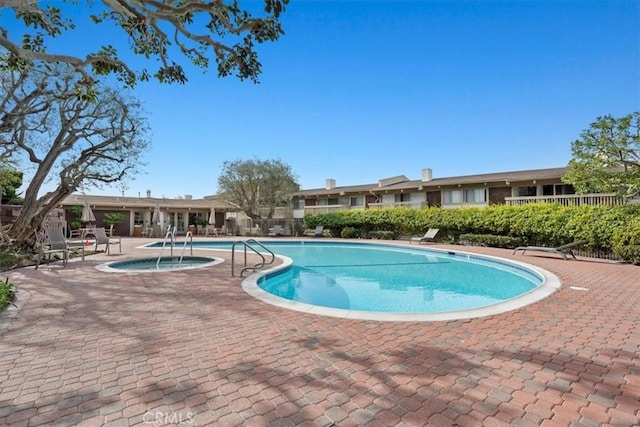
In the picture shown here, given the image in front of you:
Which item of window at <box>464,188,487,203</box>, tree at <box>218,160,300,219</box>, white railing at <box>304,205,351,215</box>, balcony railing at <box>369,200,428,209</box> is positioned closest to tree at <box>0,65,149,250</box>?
tree at <box>218,160,300,219</box>

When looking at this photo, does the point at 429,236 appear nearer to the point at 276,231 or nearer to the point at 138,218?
the point at 276,231

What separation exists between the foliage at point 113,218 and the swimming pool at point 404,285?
20.9m

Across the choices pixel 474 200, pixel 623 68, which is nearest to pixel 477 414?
pixel 623 68

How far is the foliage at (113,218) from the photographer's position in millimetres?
28281

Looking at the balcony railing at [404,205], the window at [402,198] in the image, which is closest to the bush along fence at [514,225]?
the balcony railing at [404,205]

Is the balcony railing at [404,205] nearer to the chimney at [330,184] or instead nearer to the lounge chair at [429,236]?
the lounge chair at [429,236]

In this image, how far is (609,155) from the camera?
13406 millimetres

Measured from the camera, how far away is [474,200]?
25719 mm

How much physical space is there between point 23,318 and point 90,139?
38.8 feet

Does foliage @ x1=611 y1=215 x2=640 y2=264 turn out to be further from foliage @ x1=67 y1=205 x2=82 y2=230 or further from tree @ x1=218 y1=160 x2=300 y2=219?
foliage @ x1=67 y1=205 x2=82 y2=230

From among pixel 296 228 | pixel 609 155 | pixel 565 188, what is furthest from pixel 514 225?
pixel 296 228

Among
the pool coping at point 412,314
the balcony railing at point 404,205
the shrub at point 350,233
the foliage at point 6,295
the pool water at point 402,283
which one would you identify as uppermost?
the balcony railing at point 404,205

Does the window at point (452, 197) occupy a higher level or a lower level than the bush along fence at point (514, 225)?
higher

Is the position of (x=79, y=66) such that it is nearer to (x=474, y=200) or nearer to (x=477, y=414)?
(x=477, y=414)
